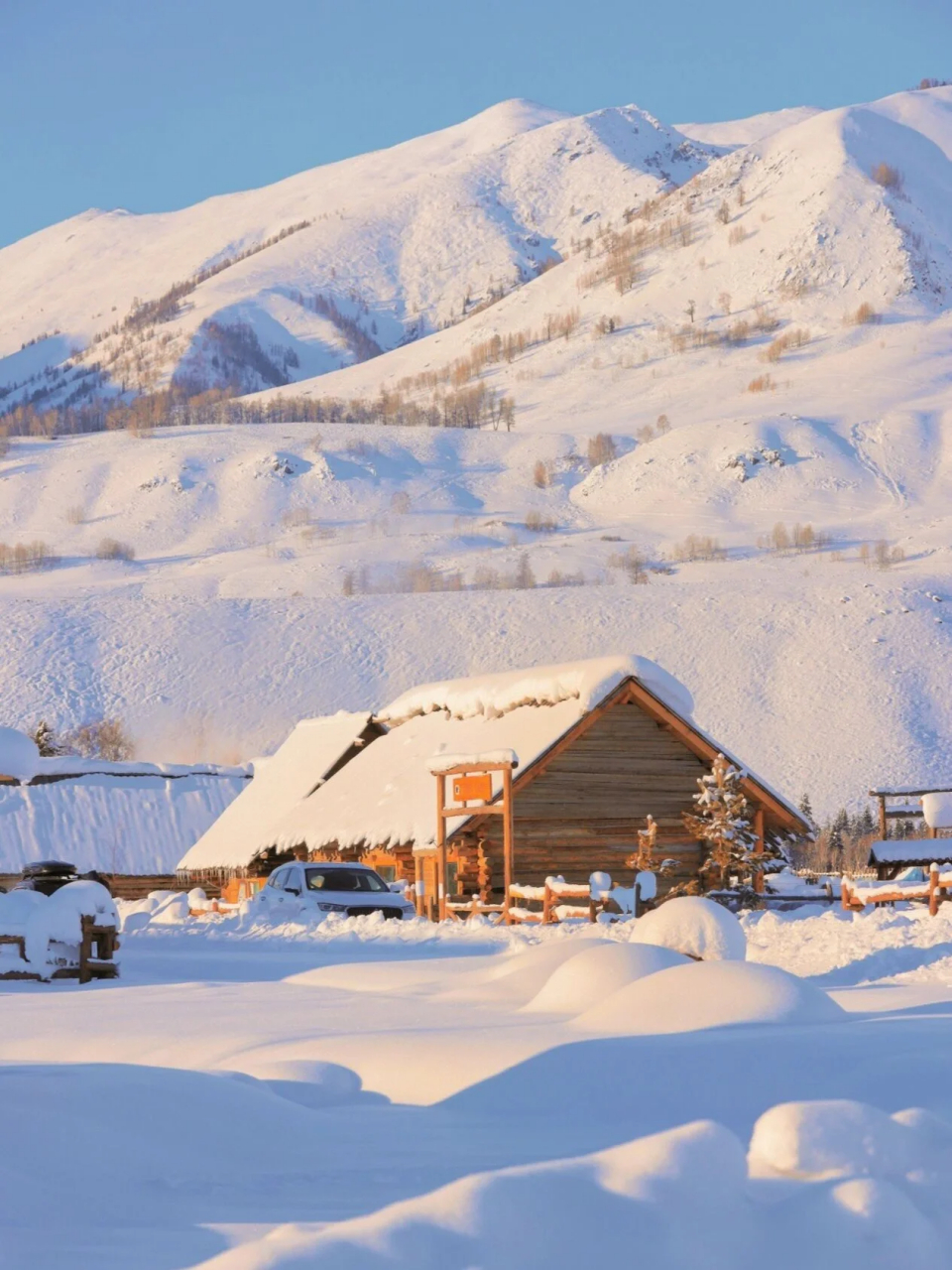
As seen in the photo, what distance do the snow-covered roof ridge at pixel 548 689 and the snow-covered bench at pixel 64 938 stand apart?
11.0m

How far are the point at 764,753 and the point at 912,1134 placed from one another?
212ft

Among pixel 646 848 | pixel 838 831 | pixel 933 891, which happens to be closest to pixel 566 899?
pixel 646 848

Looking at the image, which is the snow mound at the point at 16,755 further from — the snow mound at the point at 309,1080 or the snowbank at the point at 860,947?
the snow mound at the point at 309,1080

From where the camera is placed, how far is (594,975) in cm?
1272

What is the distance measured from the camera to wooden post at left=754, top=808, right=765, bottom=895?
28.5m

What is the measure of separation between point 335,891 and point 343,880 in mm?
530

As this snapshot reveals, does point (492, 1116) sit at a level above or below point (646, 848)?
above

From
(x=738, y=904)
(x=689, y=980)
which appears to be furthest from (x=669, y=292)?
(x=689, y=980)

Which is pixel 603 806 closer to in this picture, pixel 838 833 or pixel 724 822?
pixel 724 822

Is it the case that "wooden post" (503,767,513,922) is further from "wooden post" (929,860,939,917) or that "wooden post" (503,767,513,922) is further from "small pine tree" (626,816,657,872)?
"wooden post" (929,860,939,917)

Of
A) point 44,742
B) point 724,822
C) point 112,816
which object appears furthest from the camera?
point 44,742

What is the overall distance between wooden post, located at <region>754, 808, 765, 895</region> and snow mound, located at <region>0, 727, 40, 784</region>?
484 inches

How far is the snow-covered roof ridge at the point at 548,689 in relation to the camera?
92.5ft

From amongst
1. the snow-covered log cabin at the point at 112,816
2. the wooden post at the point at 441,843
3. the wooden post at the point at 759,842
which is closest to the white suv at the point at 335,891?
the wooden post at the point at 441,843
